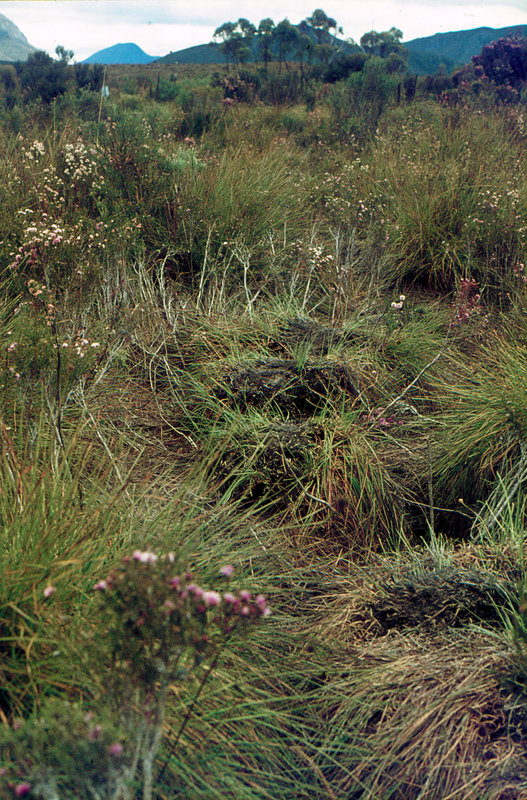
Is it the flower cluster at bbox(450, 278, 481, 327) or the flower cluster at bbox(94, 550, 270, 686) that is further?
the flower cluster at bbox(450, 278, 481, 327)

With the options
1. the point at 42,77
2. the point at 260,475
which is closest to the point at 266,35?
the point at 42,77

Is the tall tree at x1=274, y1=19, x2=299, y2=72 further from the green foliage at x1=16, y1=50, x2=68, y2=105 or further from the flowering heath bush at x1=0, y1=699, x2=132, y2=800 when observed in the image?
the flowering heath bush at x1=0, y1=699, x2=132, y2=800

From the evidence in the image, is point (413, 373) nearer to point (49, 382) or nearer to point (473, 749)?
point (49, 382)

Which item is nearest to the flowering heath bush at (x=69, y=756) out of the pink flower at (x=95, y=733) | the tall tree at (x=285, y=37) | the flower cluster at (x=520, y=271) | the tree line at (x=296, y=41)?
the pink flower at (x=95, y=733)

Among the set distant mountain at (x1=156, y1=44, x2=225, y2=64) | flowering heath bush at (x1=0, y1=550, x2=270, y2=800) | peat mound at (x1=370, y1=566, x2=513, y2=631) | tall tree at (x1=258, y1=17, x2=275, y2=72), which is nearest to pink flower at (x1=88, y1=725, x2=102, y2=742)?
flowering heath bush at (x1=0, y1=550, x2=270, y2=800)

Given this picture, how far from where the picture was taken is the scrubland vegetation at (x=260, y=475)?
142 centimetres

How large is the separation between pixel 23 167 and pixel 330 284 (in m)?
2.51

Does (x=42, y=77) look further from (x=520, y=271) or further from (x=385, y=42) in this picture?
(x=385, y=42)

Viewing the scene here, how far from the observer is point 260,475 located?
288cm

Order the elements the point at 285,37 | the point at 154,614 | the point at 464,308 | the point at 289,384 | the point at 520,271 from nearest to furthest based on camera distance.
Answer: the point at 154,614 < the point at 289,384 < the point at 464,308 < the point at 520,271 < the point at 285,37

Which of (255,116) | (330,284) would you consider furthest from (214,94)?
(330,284)

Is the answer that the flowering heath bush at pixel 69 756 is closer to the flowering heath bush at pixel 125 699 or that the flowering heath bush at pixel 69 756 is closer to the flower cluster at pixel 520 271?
the flowering heath bush at pixel 125 699

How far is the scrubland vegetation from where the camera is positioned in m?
1.42

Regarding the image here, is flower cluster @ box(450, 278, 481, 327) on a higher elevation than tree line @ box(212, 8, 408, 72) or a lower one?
lower
